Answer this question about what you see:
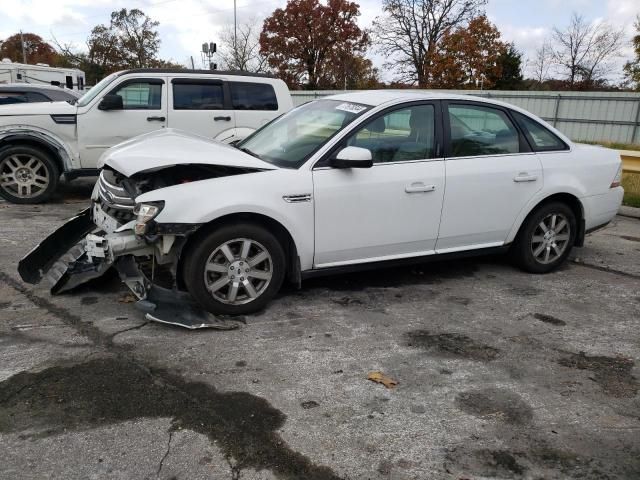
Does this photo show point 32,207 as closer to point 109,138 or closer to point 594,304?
point 109,138

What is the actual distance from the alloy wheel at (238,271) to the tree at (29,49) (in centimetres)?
7253

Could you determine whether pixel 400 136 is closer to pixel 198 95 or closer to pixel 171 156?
pixel 171 156

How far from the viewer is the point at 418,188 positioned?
4.83 meters

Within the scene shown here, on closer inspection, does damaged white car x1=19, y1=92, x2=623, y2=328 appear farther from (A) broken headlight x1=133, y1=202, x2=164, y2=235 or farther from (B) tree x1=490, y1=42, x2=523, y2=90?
(B) tree x1=490, y1=42, x2=523, y2=90

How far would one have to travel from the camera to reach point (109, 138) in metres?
8.42

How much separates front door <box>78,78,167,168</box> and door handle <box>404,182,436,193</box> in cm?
510

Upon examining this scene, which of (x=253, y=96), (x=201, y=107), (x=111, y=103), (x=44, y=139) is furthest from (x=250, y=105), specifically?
(x=44, y=139)

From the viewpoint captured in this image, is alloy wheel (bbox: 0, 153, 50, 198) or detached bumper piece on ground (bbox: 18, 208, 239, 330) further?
alloy wheel (bbox: 0, 153, 50, 198)

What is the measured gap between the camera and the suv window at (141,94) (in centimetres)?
847

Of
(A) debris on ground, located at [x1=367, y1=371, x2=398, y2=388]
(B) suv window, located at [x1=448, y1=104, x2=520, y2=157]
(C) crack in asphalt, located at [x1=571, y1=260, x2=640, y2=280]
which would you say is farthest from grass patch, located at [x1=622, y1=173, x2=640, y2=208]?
(A) debris on ground, located at [x1=367, y1=371, x2=398, y2=388]

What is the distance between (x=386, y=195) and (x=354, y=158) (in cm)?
49

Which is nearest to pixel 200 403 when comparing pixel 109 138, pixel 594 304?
pixel 594 304

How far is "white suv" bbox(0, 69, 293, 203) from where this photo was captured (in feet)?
26.8

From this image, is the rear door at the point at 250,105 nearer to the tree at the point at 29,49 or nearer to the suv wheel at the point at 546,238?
the suv wheel at the point at 546,238
